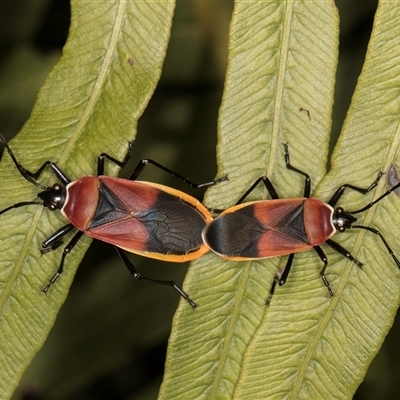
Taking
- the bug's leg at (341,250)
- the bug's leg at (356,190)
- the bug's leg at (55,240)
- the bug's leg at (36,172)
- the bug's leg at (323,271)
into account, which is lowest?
the bug's leg at (323,271)

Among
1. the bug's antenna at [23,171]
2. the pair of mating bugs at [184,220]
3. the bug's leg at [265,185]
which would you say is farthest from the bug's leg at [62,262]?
the bug's leg at [265,185]

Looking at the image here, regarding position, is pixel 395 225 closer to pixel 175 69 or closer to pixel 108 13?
pixel 108 13

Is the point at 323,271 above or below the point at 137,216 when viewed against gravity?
below

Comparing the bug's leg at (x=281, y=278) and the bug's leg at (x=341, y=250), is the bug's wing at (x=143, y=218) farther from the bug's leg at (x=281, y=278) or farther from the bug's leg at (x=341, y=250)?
the bug's leg at (x=341, y=250)

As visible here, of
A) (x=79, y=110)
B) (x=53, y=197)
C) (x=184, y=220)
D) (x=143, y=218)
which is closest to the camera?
(x=79, y=110)

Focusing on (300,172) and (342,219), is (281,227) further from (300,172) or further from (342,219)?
(300,172)

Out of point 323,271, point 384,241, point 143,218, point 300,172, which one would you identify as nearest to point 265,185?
point 300,172

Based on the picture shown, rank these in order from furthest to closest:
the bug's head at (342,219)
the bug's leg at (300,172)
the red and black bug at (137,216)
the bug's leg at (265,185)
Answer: the red and black bug at (137,216)
the bug's head at (342,219)
the bug's leg at (265,185)
the bug's leg at (300,172)
